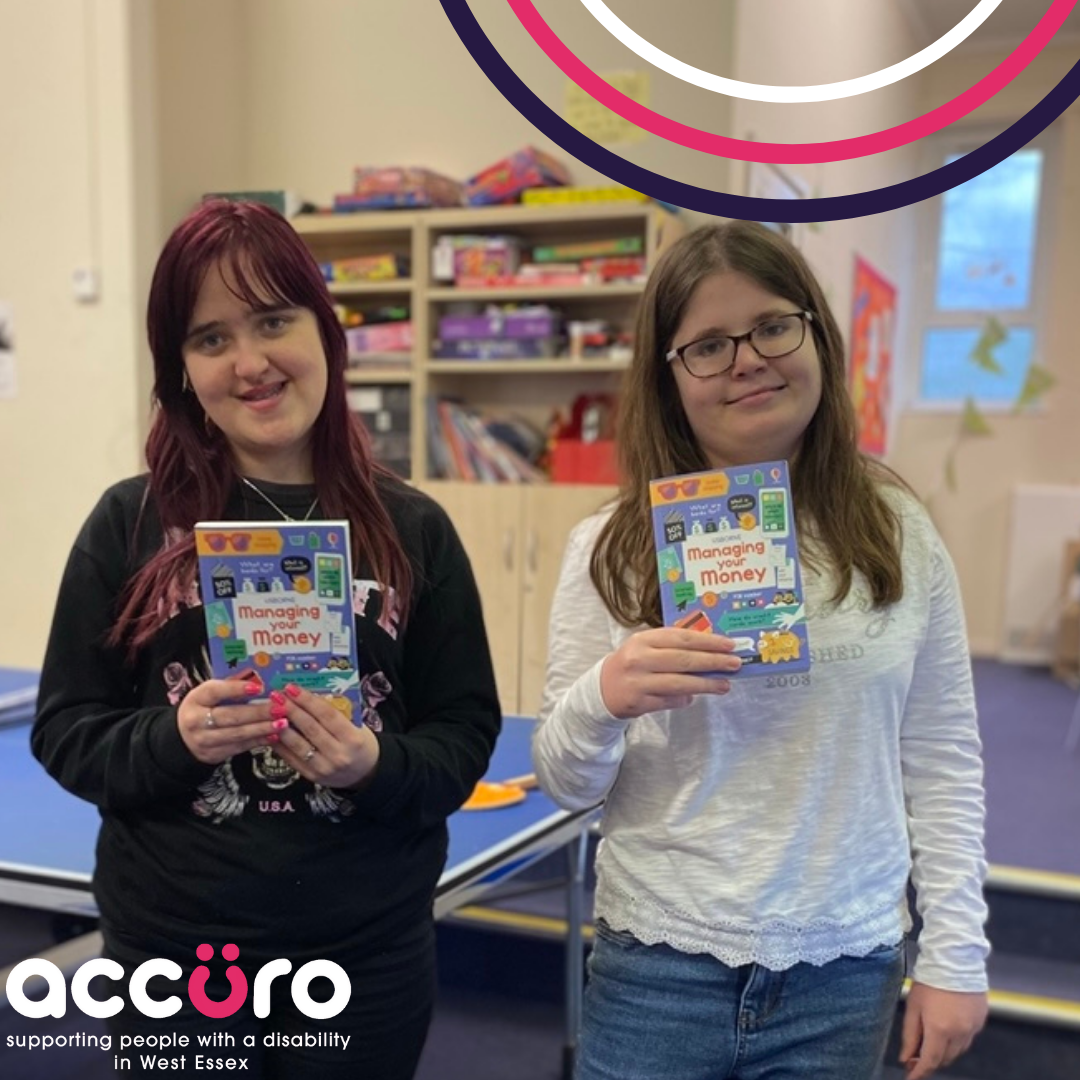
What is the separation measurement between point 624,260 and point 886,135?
201 centimetres

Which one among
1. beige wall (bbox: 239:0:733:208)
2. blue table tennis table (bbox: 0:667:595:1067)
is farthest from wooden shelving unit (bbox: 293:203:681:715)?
blue table tennis table (bbox: 0:667:595:1067)

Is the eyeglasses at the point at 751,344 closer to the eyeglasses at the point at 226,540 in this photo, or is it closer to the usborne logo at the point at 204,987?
the eyeglasses at the point at 226,540

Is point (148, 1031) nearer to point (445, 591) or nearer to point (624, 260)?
point (445, 591)

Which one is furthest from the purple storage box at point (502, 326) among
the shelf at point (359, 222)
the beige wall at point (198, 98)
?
the beige wall at point (198, 98)

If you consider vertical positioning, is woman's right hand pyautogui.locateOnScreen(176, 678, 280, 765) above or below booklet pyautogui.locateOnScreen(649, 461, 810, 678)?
below

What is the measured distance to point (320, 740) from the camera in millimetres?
759

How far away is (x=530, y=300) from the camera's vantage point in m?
2.89

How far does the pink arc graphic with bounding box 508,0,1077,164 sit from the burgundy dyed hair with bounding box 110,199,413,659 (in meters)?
0.25

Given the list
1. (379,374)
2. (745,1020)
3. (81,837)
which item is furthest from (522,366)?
(745,1020)

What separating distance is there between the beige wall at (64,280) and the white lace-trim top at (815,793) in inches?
53.3

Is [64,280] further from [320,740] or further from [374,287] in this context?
[320,740]

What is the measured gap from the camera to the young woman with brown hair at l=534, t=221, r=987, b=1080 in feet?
2.69

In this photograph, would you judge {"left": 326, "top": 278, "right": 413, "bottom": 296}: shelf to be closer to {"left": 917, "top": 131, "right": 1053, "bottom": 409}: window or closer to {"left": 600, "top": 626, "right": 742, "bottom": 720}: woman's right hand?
{"left": 600, "top": 626, "right": 742, "bottom": 720}: woman's right hand

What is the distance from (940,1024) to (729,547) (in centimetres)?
43
